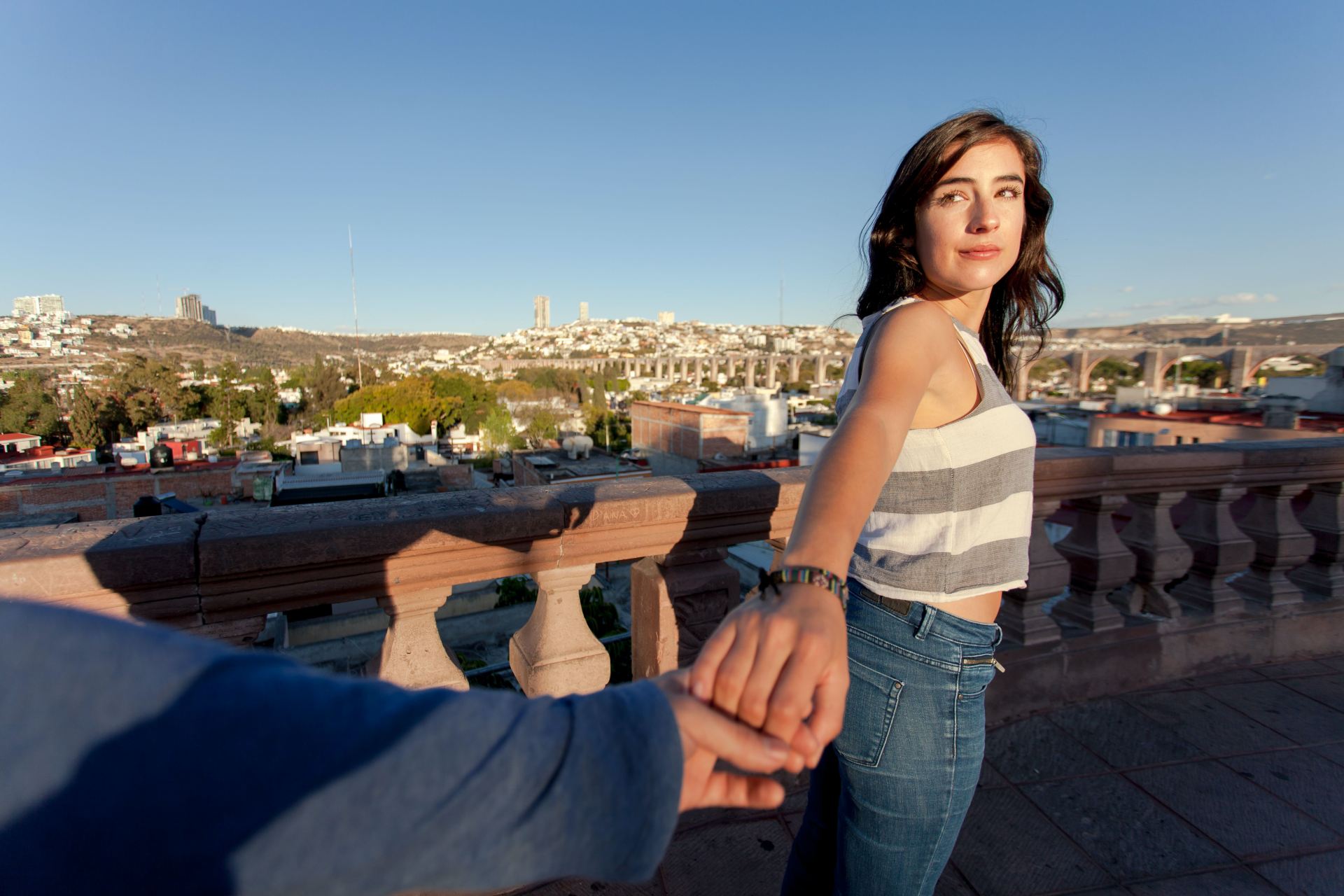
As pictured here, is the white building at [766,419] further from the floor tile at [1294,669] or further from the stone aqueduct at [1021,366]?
the floor tile at [1294,669]

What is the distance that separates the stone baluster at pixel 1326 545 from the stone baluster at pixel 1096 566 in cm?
108

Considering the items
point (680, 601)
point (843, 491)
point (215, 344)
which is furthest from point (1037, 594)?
point (215, 344)

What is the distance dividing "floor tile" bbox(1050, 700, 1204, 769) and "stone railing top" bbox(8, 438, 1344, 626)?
4.56ft

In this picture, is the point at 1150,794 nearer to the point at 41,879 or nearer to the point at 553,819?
the point at 553,819

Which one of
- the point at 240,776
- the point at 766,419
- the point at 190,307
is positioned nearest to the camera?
the point at 240,776

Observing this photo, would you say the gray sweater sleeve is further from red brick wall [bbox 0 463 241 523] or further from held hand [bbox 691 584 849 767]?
red brick wall [bbox 0 463 241 523]

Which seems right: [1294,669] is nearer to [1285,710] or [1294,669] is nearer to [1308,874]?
[1285,710]

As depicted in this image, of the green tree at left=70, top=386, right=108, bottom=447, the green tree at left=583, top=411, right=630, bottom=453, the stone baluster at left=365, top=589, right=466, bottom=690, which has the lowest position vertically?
the green tree at left=583, top=411, right=630, bottom=453

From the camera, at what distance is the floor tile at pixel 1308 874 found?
72.5 inches

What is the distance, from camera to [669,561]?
216 centimetres

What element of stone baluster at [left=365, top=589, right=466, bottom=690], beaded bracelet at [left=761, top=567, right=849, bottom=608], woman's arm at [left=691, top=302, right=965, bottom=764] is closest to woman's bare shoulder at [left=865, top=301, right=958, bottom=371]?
woman's arm at [left=691, top=302, right=965, bottom=764]

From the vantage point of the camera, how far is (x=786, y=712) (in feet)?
2.43

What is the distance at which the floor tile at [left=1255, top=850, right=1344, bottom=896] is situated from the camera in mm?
1841

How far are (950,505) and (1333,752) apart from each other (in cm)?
235
